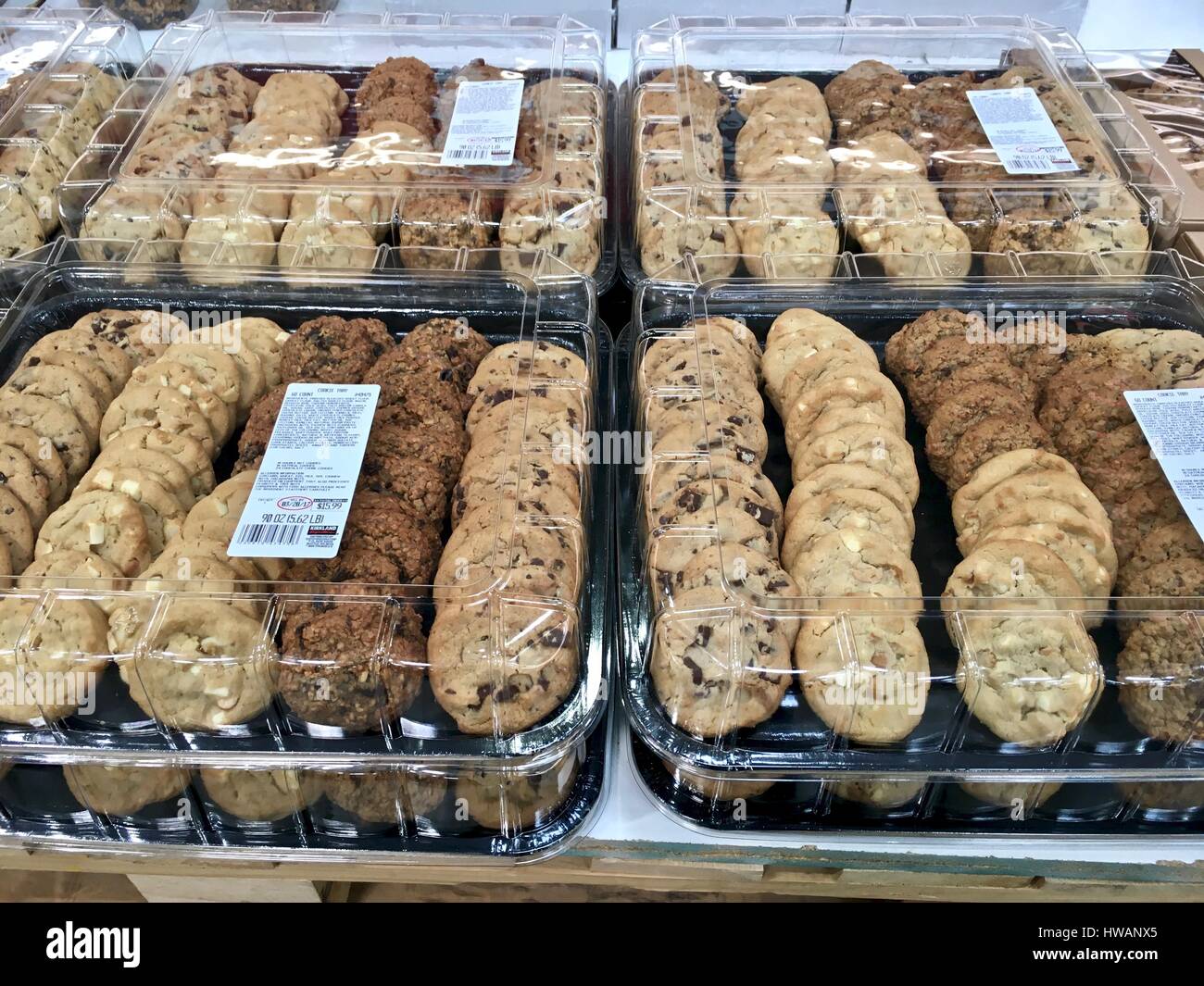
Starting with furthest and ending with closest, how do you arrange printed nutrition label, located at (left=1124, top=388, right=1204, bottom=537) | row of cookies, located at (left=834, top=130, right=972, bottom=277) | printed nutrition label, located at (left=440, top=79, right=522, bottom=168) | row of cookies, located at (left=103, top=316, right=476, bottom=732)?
printed nutrition label, located at (left=440, top=79, right=522, bottom=168), row of cookies, located at (left=834, top=130, right=972, bottom=277), printed nutrition label, located at (left=1124, top=388, right=1204, bottom=537), row of cookies, located at (left=103, top=316, right=476, bottom=732)

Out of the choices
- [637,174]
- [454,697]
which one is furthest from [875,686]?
[637,174]

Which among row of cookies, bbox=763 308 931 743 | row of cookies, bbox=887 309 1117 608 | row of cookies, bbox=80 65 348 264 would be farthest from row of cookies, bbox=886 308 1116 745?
row of cookies, bbox=80 65 348 264

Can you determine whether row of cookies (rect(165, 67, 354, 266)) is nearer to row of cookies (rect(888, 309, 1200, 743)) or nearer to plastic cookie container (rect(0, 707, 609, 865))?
plastic cookie container (rect(0, 707, 609, 865))

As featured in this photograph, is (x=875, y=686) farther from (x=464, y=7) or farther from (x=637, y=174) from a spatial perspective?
(x=464, y=7)

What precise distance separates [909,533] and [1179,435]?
620mm

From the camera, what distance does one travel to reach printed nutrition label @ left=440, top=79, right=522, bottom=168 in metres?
2.76

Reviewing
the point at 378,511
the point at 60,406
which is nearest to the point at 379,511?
the point at 378,511

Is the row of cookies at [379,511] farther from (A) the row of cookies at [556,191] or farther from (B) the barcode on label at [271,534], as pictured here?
(A) the row of cookies at [556,191]

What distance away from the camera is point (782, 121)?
3.02 m

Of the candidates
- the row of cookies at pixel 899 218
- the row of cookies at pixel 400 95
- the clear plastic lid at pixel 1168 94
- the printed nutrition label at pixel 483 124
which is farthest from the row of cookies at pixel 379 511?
the clear plastic lid at pixel 1168 94

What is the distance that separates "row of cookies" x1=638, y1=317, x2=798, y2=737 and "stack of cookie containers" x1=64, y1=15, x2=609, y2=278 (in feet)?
2.05

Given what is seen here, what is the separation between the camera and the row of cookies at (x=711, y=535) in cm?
171

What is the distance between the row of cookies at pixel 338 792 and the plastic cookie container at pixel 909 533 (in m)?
0.25
